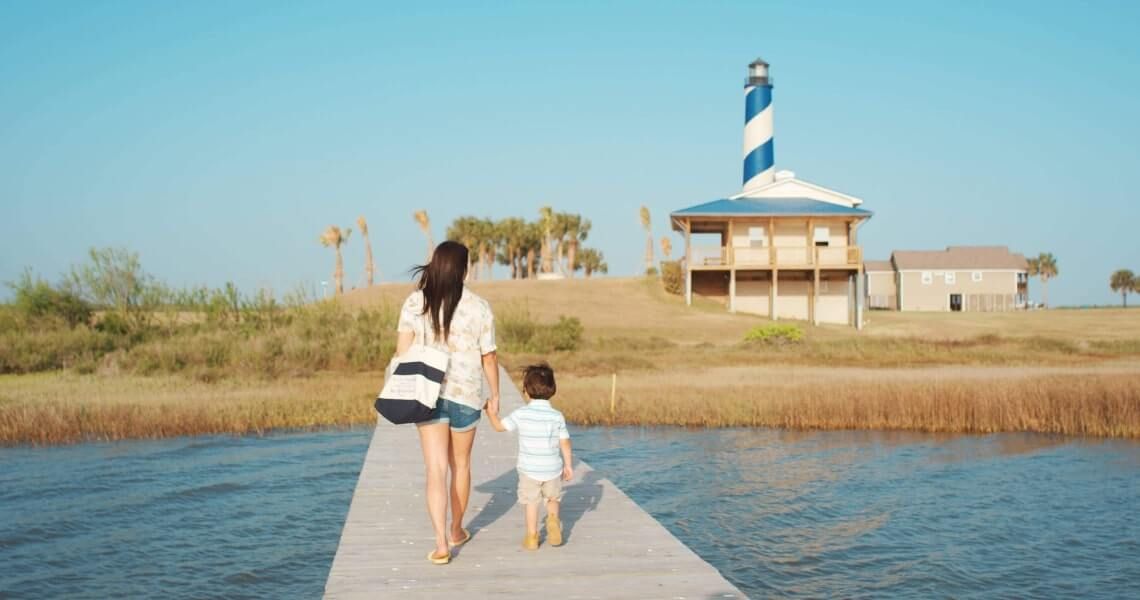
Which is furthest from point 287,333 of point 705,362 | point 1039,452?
point 1039,452

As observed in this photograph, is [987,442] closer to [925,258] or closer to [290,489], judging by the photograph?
[290,489]

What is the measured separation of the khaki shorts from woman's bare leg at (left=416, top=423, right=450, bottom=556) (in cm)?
62

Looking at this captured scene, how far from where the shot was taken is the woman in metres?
6.19

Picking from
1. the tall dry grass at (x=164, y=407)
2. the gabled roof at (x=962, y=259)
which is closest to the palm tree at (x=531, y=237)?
the gabled roof at (x=962, y=259)

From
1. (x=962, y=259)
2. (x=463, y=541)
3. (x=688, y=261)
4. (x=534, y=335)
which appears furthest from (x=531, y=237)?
(x=463, y=541)

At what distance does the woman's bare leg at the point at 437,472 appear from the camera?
6328mm

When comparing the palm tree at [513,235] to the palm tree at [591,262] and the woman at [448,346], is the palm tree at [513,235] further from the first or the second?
the woman at [448,346]

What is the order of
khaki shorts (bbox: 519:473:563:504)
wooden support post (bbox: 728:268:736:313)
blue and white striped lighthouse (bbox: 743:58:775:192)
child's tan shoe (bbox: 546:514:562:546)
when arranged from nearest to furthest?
khaki shorts (bbox: 519:473:563:504) < child's tan shoe (bbox: 546:514:562:546) < wooden support post (bbox: 728:268:736:313) < blue and white striped lighthouse (bbox: 743:58:775:192)

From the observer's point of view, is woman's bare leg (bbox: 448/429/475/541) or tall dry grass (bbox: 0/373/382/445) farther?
tall dry grass (bbox: 0/373/382/445)

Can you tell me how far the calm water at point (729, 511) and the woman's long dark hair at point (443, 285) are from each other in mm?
4235

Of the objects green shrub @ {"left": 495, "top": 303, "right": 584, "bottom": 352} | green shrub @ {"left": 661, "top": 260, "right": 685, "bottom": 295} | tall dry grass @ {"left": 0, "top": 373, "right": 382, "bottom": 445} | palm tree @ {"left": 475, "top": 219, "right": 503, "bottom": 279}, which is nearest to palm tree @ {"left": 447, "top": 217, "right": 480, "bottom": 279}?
palm tree @ {"left": 475, "top": 219, "right": 503, "bottom": 279}

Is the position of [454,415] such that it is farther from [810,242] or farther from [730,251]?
[810,242]

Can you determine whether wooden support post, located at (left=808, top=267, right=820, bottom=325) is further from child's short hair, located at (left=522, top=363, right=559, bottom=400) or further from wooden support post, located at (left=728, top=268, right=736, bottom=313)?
child's short hair, located at (left=522, top=363, right=559, bottom=400)

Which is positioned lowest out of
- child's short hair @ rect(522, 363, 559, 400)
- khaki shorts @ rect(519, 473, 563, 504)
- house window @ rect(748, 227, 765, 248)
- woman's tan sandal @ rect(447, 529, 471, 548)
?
woman's tan sandal @ rect(447, 529, 471, 548)
